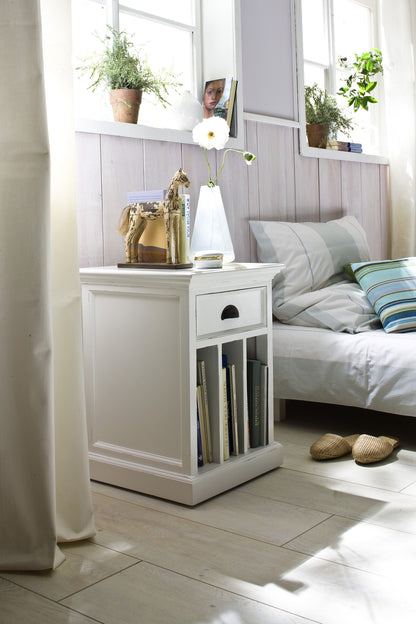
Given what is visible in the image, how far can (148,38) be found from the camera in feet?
9.21

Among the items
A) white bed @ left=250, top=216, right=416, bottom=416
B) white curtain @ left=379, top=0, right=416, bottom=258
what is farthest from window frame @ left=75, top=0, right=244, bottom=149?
white curtain @ left=379, top=0, right=416, bottom=258

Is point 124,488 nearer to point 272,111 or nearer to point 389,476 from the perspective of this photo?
point 389,476

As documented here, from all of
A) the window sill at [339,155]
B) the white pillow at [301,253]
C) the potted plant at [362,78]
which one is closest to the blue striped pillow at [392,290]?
the white pillow at [301,253]

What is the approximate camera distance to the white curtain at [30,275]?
1.53 meters

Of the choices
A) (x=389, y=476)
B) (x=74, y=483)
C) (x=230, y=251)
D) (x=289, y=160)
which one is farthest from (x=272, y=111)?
(x=74, y=483)

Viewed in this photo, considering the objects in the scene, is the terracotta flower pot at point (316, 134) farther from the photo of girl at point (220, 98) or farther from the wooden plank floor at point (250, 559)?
the wooden plank floor at point (250, 559)

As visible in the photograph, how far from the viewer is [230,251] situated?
2402mm

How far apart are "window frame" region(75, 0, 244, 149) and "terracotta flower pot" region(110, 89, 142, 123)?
0.04 m

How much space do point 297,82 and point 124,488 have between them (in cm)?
215

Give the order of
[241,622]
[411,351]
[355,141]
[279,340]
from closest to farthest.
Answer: [241,622] → [411,351] → [279,340] → [355,141]

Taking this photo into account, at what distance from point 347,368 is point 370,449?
35cm

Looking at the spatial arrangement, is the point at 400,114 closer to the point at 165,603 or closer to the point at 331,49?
the point at 331,49

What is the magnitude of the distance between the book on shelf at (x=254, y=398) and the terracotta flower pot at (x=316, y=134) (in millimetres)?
1748

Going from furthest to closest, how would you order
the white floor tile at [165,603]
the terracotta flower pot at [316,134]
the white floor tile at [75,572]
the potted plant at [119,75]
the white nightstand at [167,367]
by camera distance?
the terracotta flower pot at [316,134]
the potted plant at [119,75]
the white nightstand at [167,367]
the white floor tile at [75,572]
the white floor tile at [165,603]
